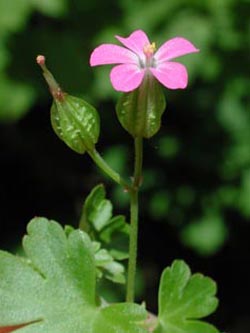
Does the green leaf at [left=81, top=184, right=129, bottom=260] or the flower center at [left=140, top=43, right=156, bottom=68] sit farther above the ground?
the flower center at [left=140, top=43, right=156, bottom=68]

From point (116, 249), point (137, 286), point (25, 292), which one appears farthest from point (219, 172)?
point (25, 292)

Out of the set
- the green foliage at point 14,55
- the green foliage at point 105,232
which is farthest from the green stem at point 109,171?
the green foliage at point 14,55

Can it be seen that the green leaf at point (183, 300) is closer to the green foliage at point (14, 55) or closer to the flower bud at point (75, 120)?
the flower bud at point (75, 120)

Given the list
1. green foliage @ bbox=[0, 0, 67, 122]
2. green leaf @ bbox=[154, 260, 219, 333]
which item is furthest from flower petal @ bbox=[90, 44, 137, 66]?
green foliage @ bbox=[0, 0, 67, 122]

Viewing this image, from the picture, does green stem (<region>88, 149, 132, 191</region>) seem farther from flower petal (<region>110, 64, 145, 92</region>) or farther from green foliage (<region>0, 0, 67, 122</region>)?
green foliage (<region>0, 0, 67, 122</region>)

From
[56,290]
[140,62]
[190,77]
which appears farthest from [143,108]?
[190,77]

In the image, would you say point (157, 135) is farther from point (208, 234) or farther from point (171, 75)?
point (171, 75)

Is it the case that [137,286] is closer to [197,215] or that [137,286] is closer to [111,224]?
[197,215]
